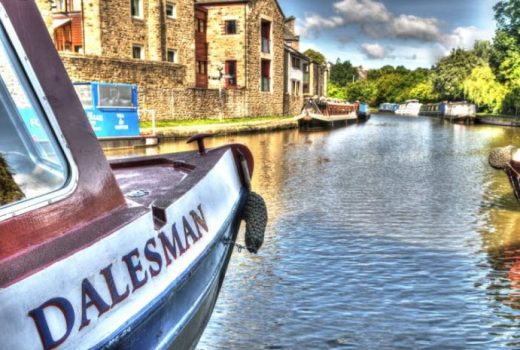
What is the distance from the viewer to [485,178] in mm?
14523

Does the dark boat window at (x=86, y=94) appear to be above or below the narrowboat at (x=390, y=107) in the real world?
above

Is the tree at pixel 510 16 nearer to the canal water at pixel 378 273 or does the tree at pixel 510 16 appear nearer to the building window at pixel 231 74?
the building window at pixel 231 74

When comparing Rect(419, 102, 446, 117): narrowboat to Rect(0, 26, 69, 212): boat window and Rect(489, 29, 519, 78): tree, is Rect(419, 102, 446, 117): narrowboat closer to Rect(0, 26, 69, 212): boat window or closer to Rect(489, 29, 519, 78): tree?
Rect(489, 29, 519, 78): tree

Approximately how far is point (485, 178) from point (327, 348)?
10720 mm

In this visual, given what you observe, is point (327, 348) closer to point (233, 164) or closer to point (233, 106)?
point (233, 164)

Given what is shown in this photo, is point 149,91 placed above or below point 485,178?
above

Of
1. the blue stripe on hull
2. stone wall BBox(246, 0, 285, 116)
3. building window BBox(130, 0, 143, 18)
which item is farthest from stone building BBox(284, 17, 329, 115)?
the blue stripe on hull

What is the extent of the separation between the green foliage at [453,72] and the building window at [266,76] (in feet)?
131

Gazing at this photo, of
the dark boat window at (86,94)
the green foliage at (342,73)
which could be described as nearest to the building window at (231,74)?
the dark boat window at (86,94)

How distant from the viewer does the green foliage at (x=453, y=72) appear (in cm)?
8173

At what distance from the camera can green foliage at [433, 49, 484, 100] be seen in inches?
3218

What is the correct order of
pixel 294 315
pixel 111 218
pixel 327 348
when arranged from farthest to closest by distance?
1. pixel 294 315
2. pixel 327 348
3. pixel 111 218

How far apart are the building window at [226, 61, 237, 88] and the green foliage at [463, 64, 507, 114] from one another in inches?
913

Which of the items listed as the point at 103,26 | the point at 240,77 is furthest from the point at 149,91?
the point at 240,77
